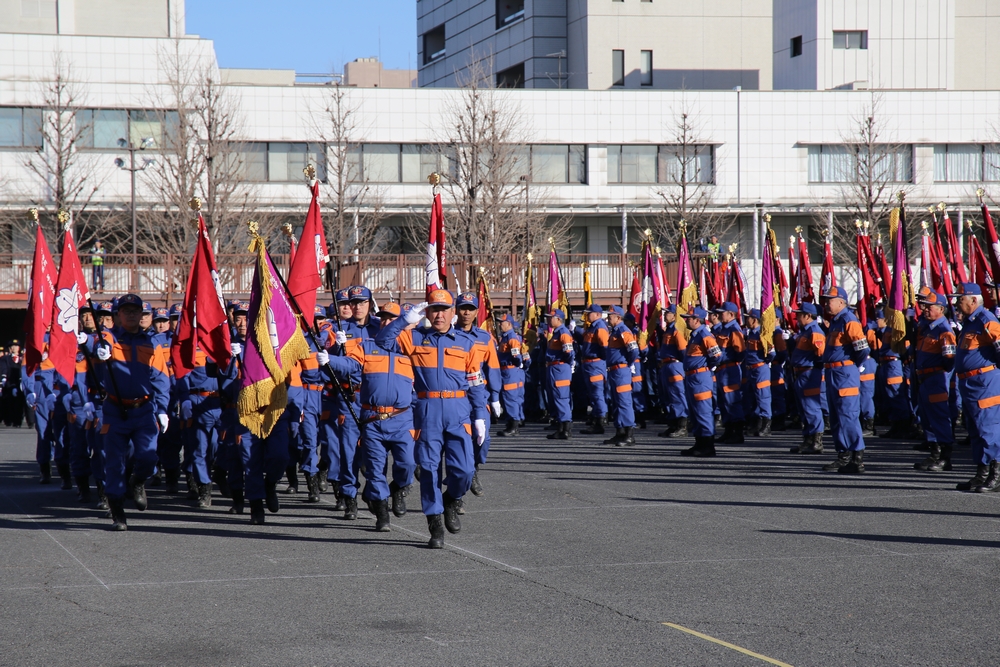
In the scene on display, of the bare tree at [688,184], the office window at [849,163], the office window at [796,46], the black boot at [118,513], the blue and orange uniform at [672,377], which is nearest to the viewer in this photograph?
the black boot at [118,513]

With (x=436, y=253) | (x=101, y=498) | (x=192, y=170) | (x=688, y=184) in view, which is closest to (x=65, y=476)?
(x=101, y=498)

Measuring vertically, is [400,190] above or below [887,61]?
below

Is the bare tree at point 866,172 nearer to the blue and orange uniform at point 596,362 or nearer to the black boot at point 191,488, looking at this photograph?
the blue and orange uniform at point 596,362

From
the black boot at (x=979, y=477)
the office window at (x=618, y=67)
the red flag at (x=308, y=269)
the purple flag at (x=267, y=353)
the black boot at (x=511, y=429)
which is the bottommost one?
the black boot at (x=511, y=429)

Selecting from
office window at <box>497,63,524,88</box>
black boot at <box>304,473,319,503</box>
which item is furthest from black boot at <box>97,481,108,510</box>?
office window at <box>497,63,524,88</box>

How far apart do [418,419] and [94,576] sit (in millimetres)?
2731

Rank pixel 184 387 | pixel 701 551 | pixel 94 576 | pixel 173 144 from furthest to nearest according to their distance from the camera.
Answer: pixel 173 144 → pixel 184 387 → pixel 701 551 → pixel 94 576

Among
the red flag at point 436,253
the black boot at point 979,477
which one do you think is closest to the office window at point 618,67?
the red flag at point 436,253

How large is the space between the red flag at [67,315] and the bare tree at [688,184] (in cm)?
3304

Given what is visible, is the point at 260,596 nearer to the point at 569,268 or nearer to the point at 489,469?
the point at 489,469

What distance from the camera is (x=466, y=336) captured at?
9.79 m

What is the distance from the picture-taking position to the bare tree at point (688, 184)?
43344 mm

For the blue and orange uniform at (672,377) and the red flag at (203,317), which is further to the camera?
the blue and orange uniform at (672,377)

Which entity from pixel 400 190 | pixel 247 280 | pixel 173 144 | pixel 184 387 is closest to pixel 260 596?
pixel 184 387
